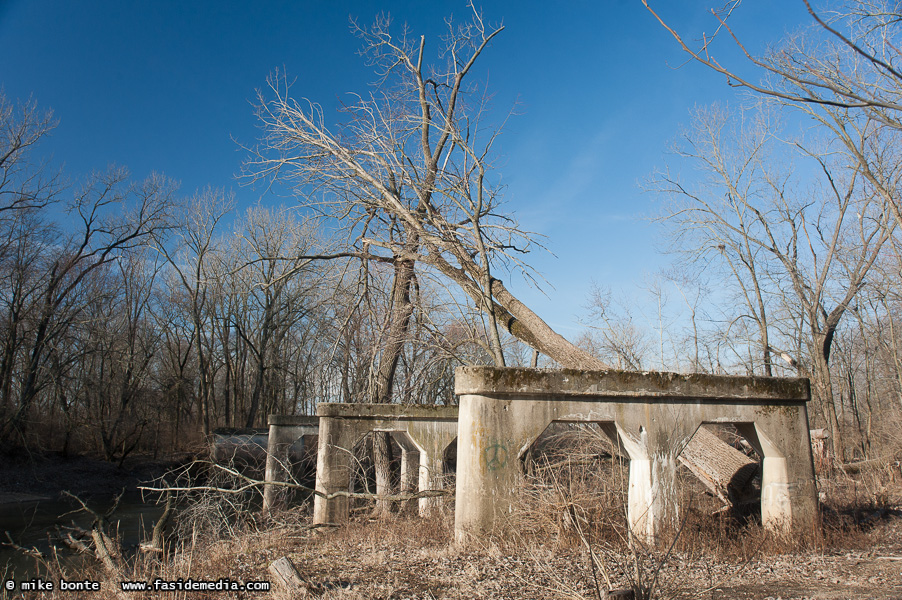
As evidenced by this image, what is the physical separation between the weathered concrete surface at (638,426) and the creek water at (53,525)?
19.3 feet

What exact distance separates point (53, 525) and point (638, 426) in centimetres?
1415

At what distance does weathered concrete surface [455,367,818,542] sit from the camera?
650 centimetres

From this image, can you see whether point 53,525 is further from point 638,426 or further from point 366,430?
point 638,426

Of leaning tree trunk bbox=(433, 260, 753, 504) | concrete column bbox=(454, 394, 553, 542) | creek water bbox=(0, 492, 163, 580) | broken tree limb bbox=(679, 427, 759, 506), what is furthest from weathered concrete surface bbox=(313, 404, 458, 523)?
broken tree limb bbox=(679, 427, 759, 506)

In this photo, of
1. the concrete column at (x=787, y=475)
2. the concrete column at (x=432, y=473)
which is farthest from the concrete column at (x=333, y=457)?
the concrete column at (x=787, y=475)

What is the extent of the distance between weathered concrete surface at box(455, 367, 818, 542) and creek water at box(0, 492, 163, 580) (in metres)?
5.89

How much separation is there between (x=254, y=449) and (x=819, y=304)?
20949mm

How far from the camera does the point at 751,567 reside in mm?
6008

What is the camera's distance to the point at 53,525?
44.9 ft

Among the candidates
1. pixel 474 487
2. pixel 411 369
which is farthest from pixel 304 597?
pixel 411 369

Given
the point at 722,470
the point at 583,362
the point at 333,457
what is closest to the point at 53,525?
the point at 333,457

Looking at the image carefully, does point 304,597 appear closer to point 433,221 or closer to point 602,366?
point 602,366

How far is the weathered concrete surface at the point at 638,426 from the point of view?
6.50 metres

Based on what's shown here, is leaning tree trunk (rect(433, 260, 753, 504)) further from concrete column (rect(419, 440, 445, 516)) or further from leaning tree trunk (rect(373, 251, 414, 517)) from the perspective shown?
concrete column (rect(419, 440, 445, 516))
